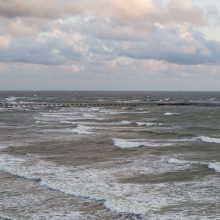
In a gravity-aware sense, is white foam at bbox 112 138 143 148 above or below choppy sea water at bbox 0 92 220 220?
above

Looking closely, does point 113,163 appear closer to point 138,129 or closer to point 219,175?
point 219,175

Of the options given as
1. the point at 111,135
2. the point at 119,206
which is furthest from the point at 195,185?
the point at 111,135

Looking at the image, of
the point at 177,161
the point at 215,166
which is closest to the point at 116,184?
the point at 215,166

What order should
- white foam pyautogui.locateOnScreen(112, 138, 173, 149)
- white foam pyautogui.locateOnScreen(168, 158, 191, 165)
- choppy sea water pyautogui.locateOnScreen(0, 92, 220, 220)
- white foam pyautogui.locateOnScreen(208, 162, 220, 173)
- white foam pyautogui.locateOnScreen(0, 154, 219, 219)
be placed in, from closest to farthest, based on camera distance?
choppy sea water pyautogui.locateOnScreen(0, 92, 220, 220), white foam pyautogui.locateOnScreen(0, 154, 219, 219), white foam pyautogui.locateOnScreen(208, 162, 220, 173), white foam pyautogui.locateOnScreen(168, 158, 191, 165), white foam pyautogui.locateOnScreen(112, 138, 173, 149)

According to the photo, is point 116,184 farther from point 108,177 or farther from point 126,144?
point 126,144

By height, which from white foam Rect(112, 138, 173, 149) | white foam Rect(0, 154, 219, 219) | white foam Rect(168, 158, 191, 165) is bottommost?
white foam Rect(0, 154, 219, 219)

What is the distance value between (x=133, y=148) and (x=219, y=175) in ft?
37.9

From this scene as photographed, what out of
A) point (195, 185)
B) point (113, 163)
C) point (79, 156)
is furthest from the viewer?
point (79, 156)

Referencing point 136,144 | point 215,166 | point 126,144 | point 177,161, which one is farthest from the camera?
point 136,144

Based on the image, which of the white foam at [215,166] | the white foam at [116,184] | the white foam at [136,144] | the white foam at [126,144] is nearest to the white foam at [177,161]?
the white foam at [116,184]

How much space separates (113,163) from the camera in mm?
A: 28688

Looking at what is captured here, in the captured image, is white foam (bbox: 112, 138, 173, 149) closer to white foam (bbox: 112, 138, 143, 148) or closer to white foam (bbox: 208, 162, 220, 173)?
white foam (bbox: 112, 138, 143, 148)

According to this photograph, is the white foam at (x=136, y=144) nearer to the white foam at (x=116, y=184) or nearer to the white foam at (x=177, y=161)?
the white foam at (x=116, y=184)

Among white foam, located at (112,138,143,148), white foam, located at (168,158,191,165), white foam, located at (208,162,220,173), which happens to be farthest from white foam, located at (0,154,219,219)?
white foam, located at (112,138,143,148)
